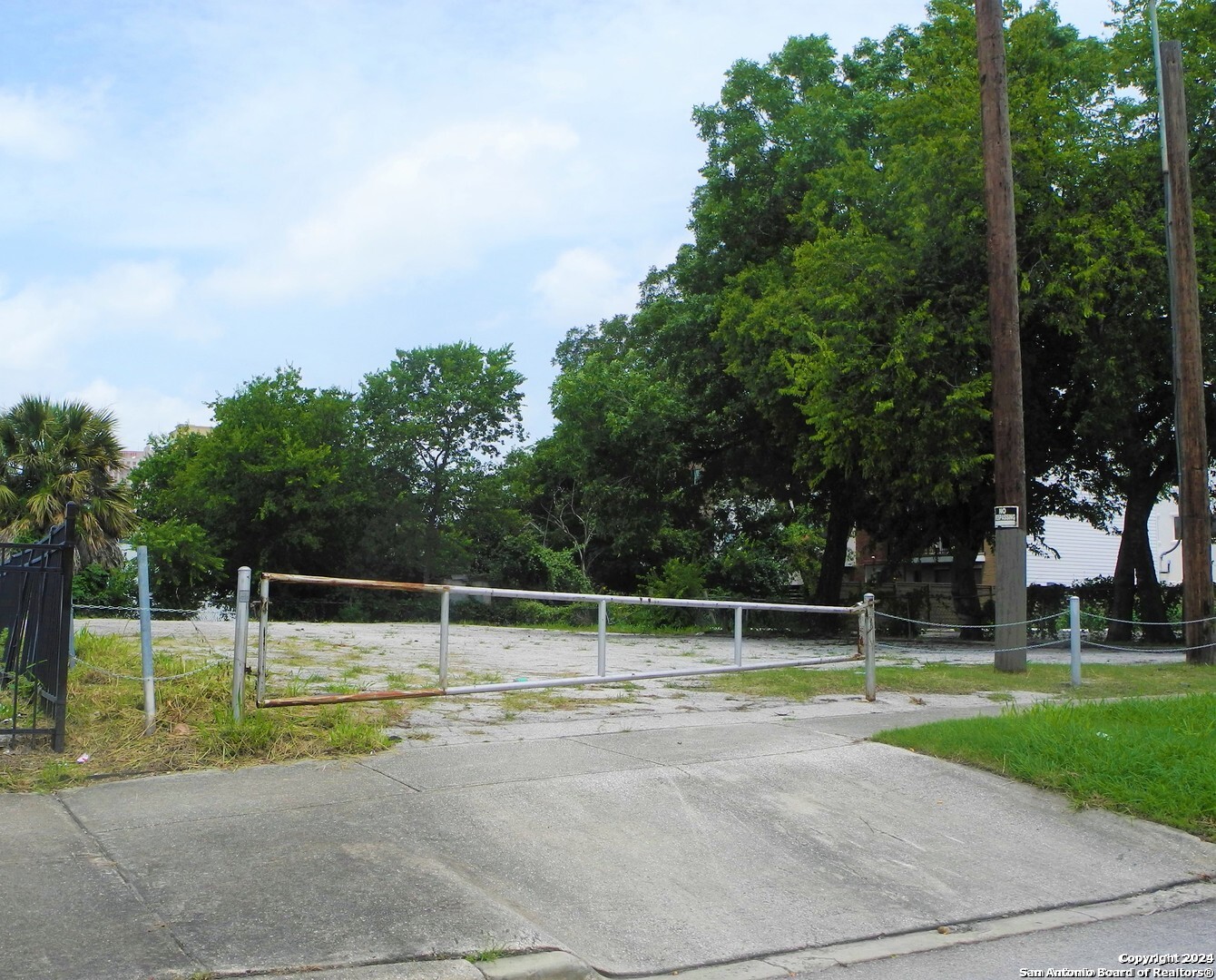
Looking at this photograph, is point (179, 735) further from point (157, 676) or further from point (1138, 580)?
point (1138, 580)

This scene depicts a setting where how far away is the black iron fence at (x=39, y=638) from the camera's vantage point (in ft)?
24.8

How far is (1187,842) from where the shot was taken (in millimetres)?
6984

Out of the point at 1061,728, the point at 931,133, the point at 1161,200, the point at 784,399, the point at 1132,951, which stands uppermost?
the point at 931,133

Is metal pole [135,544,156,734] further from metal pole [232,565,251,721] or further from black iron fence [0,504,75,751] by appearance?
metal pole [232,565,251,721]

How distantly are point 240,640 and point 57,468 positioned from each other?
23078 millimetres

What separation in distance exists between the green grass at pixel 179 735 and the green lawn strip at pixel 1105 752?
168 inches

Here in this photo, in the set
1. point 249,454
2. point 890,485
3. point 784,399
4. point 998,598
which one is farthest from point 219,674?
point 249,454

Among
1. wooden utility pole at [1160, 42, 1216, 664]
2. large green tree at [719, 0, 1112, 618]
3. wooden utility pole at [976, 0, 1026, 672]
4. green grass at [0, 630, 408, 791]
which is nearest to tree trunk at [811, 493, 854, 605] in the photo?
large green tree at [719, 0, 1112, 618]

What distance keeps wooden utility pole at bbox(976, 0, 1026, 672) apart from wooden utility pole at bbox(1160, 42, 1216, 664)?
3.40 metres

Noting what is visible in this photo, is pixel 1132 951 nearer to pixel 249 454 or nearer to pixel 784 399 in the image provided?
pixel 784 399

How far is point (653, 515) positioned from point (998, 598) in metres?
15.8

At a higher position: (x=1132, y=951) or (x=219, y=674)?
Answer: (x=219, y=674)

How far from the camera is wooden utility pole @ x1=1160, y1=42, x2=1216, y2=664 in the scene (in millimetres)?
17734

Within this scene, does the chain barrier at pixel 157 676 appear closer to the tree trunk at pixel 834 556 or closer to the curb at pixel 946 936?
the curb at pixel 946 936
